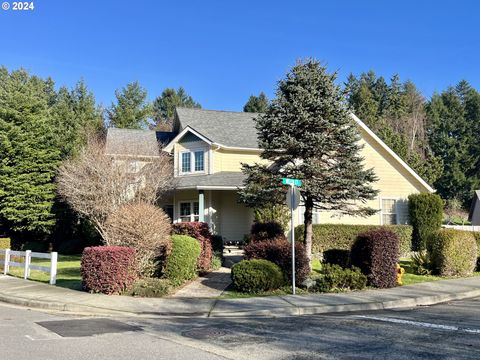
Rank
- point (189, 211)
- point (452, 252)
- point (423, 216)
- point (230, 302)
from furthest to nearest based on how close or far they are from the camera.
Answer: point (189, 211) < point (423, 216) < point (452, 252) < point (230, 302)

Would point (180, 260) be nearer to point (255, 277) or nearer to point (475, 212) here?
point (255, 277)

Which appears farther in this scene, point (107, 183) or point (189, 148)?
point (189, 148)

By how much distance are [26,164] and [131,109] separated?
22564 millimetres

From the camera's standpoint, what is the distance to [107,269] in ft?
41.7

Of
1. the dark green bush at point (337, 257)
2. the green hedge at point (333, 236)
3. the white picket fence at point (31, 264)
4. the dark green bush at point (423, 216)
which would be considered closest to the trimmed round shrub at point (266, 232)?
the dark green bush at point (337, 257)

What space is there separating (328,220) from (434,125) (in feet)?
159

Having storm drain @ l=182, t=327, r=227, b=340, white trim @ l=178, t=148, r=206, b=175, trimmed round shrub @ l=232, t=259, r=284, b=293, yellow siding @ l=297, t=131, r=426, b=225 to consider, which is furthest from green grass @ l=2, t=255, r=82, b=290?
yellow siding @ l=297, t=131, r=426, b=225

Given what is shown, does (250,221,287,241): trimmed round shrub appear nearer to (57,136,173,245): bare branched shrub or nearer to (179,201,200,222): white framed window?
(57,136,173,245): bare branched shrub

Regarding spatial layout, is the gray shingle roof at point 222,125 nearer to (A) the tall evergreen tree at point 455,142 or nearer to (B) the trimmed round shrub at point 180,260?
(B) the trimmed round shrub at point 180,260

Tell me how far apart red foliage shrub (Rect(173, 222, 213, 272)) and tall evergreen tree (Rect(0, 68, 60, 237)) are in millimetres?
14532

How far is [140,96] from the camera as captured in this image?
53.8 m

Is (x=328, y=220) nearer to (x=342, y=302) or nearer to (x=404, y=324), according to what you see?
(x=342, y=302)

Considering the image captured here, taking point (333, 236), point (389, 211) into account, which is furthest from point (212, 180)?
point (389, 211)

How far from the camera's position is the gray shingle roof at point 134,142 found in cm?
2513
